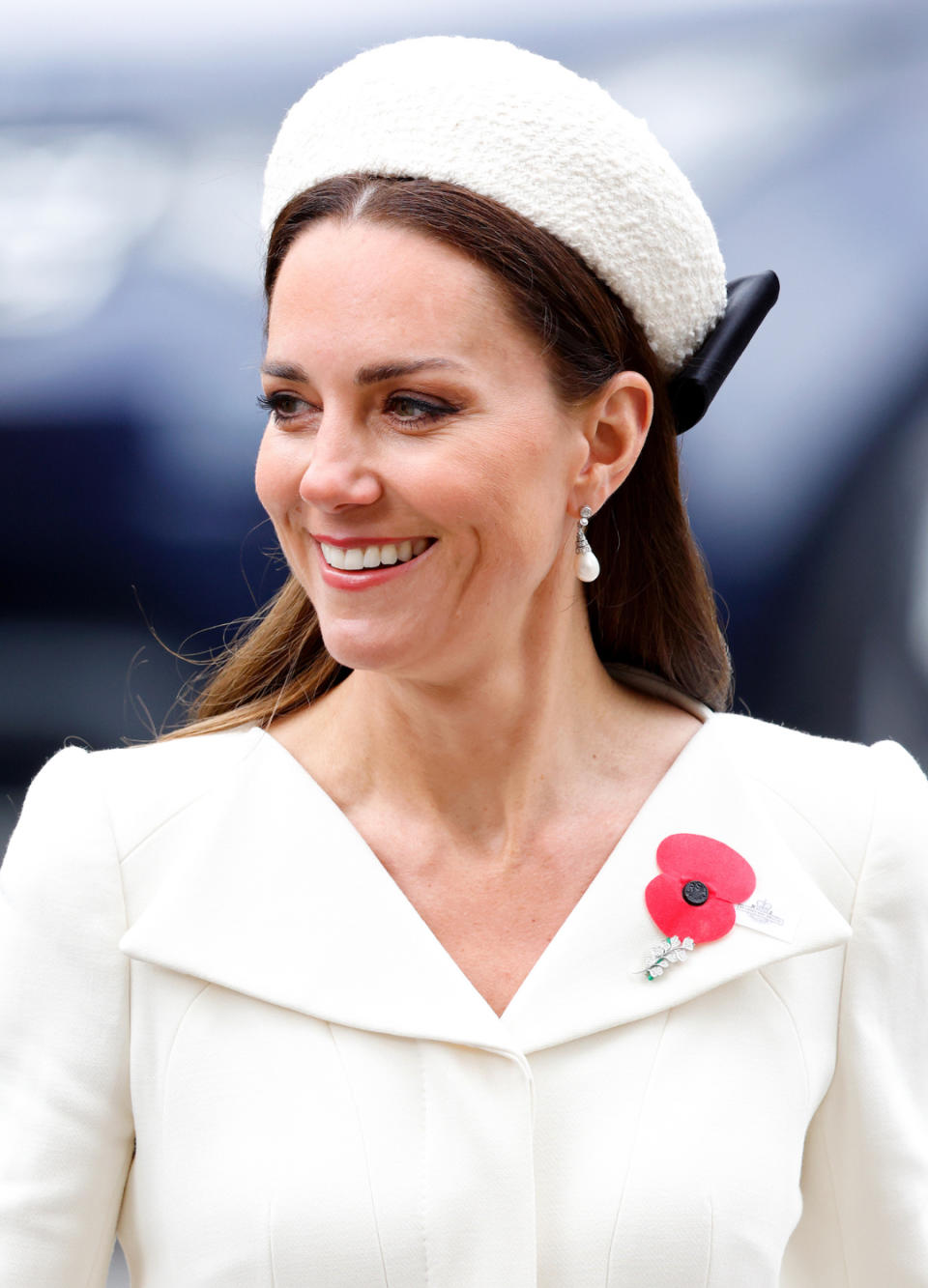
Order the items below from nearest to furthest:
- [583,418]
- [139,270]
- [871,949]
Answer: [583,418] → [871,949] → [139,270]

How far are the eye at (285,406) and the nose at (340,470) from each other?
0.25 ft

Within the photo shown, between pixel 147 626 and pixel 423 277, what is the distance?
1.39m

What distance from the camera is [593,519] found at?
195 cm

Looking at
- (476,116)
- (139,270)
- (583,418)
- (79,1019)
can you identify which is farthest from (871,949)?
(139,270)

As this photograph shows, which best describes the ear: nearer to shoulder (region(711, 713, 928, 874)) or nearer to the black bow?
the black bow

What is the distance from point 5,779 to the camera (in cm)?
279

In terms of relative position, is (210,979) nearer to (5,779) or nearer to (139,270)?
(5,779)

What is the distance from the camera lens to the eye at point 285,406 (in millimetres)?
1642

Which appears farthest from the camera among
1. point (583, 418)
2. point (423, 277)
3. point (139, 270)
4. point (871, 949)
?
point (139, 270)

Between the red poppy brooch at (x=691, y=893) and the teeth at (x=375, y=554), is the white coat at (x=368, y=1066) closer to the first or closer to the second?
the red poppy brooch at (x=691, y=893)

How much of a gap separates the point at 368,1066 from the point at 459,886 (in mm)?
245

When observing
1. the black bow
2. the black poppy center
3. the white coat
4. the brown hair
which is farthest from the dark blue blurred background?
the black poppy center

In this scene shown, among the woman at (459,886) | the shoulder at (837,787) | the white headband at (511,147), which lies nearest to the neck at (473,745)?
the woman at (459,886)

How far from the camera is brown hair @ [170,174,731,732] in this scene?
5.20 ft
